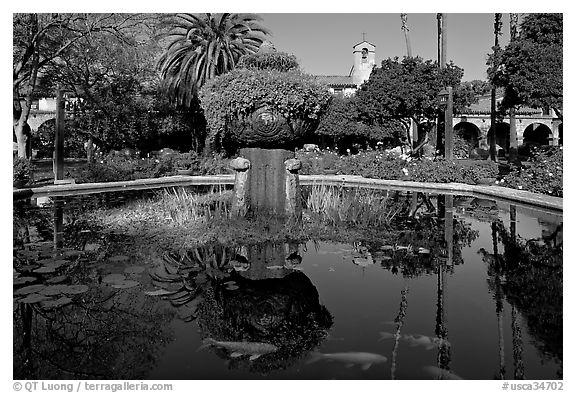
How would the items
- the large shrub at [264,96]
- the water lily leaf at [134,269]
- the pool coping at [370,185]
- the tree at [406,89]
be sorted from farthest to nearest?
the tree at [406,89] → the pool coping at [370,185] → the large shrub at [264,96] → the water lily leaf at [134,269]

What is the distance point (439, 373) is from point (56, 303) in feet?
8.59

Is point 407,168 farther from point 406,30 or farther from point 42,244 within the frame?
point 406,30

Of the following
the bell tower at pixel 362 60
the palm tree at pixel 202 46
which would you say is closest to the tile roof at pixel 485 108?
the bell tower at pixel 362 60

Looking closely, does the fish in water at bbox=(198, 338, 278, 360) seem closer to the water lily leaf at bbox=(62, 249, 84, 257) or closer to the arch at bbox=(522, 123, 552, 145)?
the water lily leaf at bbox=(62, 249, 84, 257)

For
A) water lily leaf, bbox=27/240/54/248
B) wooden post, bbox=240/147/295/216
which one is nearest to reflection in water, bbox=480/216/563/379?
wooden post, bbox=240/147/295/216

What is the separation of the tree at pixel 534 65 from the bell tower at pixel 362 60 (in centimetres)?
2652

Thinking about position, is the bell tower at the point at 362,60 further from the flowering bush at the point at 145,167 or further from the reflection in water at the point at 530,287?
the reflection in water at the point at 530,287

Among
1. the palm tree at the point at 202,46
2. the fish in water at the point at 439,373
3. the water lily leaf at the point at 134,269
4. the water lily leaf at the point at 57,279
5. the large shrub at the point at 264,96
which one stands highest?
the palm tree at the point at 202,46

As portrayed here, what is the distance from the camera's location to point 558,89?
14070 millimetres

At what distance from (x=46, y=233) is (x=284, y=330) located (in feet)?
14.6

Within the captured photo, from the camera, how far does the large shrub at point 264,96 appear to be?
606cm

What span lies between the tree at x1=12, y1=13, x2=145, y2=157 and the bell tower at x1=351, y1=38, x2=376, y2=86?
30727mm

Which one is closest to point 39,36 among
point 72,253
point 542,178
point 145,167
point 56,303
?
point 145,167

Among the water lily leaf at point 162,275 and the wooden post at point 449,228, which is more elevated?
the wooden post at point 449,228
